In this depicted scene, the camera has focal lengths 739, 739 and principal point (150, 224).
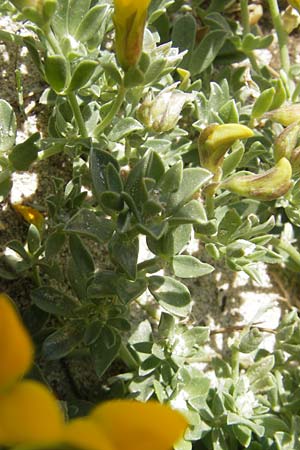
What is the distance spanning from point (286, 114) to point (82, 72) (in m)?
0.67

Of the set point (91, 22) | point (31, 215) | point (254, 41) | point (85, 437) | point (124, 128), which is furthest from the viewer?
point (254, 41)

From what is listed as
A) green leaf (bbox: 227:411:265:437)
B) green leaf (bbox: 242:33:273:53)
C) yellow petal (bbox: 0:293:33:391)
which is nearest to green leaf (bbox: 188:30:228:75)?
green leaf (bbox: 242:33:273:53)

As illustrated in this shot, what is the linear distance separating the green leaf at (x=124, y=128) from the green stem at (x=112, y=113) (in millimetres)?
34

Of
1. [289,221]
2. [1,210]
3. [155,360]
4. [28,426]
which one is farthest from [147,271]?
[28,426]

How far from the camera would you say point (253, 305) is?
100 inches

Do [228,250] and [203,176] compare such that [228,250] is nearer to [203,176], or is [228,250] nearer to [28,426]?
[203,176]

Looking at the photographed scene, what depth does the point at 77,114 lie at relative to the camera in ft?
6.24

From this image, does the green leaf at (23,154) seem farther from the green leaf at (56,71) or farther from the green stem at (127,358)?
the green stem at (127,358)

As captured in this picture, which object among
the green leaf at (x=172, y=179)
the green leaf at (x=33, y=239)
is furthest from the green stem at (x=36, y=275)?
the green leaf at (x=172, y=179)

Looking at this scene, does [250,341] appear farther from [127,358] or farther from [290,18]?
[290,18]

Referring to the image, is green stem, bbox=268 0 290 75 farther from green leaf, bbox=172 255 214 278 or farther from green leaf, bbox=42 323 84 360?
green leaf, bbox=42 323 84 360

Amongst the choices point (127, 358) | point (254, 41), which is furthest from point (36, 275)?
point (254, 41)

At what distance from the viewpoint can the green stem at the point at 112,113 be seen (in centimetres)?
182

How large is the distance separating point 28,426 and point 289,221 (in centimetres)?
167
